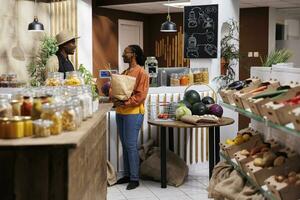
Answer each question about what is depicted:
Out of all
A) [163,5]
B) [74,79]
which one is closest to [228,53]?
[74,79]

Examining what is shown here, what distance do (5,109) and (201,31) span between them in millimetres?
4322

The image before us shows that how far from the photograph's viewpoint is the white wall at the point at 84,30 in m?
9.48

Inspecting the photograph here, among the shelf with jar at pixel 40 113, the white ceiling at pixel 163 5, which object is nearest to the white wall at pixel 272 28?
the white ceiling at pixel 163 5

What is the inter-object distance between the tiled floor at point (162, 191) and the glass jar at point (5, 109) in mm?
2620

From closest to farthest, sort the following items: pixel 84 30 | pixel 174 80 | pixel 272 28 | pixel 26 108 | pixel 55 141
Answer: pixel 55 141 < pixel 26 108 < pixel 174 80 < pixel 84 30 < pixel 272 28

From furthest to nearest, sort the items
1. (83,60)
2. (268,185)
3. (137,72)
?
(83,60), (137,72), (268,185)

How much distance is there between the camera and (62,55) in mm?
4996

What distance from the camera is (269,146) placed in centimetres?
296

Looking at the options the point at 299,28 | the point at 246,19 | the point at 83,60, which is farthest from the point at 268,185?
the point at 299,28

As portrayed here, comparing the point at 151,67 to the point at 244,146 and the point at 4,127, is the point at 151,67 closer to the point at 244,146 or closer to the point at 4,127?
the point at 244,146

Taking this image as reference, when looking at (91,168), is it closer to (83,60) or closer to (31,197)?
(31,197)

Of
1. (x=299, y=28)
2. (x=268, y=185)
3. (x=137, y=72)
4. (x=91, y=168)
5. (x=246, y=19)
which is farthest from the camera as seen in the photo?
(x=299, y=28)

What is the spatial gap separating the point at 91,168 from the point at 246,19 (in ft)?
28.8

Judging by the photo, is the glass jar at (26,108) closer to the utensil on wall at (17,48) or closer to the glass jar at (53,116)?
the glass jar at (53,116)
